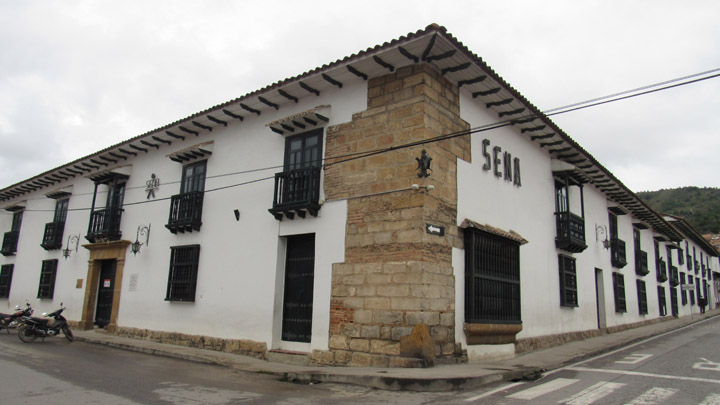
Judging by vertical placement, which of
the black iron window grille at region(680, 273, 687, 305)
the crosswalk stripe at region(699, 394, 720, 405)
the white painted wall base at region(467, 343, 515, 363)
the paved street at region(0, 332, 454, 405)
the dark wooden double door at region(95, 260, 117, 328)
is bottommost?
the paved street at region(0, 332, 454, 405)

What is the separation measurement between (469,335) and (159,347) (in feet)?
23.2

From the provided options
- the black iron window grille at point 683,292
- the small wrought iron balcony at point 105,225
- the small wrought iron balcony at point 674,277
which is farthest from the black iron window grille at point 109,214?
the black iron window grille at point 683,292

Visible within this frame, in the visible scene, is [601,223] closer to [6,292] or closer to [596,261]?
[596,261]

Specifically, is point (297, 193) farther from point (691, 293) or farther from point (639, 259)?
point (691, 293)

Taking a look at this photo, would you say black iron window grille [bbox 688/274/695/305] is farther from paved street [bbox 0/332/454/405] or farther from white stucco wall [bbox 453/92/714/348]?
paved street [bbox 0/332/454/405]

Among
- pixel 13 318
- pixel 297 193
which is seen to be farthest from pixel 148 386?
pixel 13 318

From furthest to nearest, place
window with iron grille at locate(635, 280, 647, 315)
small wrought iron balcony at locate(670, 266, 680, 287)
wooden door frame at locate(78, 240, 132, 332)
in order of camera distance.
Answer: small wrought iron balcony at locate(670, 266, 680, 287), window with iron grille at locate(635, 280, 647, 315), wooden door frame at locate(78, 240, 132, 332)

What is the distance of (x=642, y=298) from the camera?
20.6 m

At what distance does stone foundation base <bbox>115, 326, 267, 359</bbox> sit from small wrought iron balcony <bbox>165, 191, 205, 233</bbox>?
8.61ft

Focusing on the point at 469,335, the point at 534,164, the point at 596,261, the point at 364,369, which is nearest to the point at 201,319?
the point at 364,369

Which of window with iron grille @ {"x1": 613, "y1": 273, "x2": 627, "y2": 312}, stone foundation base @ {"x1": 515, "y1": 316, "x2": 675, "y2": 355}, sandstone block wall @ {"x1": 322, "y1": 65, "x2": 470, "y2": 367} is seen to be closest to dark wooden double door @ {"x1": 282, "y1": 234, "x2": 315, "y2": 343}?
sandstone block wall @ {"x1": 322, "y1": 65, "x2": 470, "y2": 367}

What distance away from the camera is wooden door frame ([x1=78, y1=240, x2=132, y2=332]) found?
1415cm

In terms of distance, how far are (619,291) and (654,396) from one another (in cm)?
1289

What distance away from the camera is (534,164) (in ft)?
42.8
